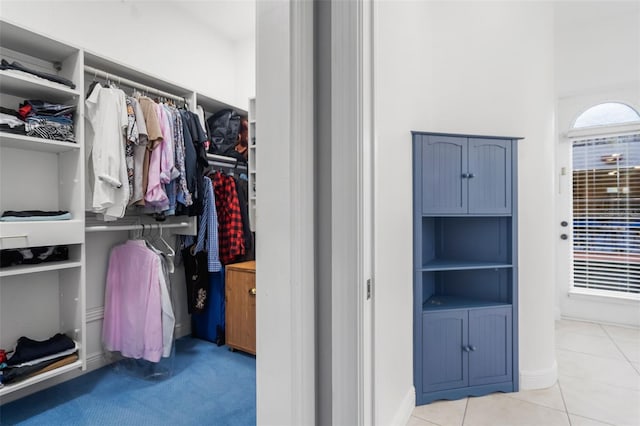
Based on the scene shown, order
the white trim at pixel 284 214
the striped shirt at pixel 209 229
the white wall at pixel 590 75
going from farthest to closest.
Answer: the white wall at pixel 590 75, the striped shirt at pixel 209 229, the white trim at pixel 284 214

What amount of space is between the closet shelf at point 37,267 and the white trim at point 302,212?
1.66 meters

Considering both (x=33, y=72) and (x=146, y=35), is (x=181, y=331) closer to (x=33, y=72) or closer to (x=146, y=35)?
(x=33, y=72)

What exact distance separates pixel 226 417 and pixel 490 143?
2148 mm

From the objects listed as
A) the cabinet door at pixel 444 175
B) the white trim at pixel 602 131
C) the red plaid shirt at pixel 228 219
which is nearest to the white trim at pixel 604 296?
the white trim at pixel 602 131

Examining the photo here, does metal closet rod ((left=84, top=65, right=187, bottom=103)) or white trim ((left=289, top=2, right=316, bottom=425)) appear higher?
metal closet rod ((left=84, top=65, right=187, bottom=103))

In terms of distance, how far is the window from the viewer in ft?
10.1

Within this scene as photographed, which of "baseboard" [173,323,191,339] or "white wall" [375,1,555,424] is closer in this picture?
"white wall" [375,1,555,424]

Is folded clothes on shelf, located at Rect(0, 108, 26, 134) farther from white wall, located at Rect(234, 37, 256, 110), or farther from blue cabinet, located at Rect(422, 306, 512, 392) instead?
blue cabinet, located at Rect(422, 306, 512, 392)

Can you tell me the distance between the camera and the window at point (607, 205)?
3.09 meters

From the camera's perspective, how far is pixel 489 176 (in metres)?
2.03

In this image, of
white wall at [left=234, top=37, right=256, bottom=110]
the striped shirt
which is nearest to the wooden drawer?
the striped shirt

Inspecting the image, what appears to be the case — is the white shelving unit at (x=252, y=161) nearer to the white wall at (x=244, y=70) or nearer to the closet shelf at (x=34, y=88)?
the white wall at (x=244, y=70)

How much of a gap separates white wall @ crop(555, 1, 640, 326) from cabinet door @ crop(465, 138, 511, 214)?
1.84 m

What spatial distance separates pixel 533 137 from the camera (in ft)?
6.97
